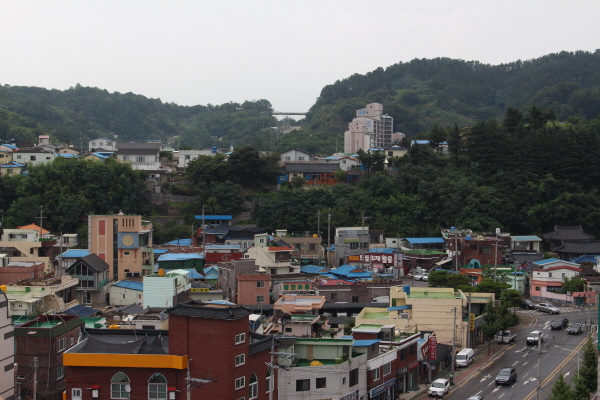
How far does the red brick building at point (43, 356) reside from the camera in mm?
17953

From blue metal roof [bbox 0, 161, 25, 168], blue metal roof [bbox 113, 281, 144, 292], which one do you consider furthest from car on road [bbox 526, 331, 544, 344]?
blue metal roof [bbox 0, 161, 25, 168]

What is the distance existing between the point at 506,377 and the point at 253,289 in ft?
38.5

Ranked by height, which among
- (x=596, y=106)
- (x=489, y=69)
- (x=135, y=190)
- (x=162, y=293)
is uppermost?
(x=489, y=69)

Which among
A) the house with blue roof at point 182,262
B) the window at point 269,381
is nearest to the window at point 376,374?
the window at point 269,381

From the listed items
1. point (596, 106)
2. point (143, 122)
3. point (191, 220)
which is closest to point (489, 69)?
point (596, 106)

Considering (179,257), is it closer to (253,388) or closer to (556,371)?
(556,371)

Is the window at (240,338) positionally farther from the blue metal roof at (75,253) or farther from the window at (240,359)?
the blue metal roof at (75,253)

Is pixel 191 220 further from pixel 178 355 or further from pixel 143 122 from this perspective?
pixel 143 122

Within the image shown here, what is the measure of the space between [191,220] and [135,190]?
3589 mm

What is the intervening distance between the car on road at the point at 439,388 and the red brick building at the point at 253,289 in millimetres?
10401

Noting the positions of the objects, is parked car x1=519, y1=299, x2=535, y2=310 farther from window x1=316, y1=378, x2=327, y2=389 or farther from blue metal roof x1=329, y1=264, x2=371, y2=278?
window x1=316, y1=378, x2=327, y2=389

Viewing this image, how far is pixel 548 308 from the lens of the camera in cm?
3183

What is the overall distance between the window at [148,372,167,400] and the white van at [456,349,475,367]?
39.8 feet

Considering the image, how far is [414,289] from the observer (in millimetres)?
26531
